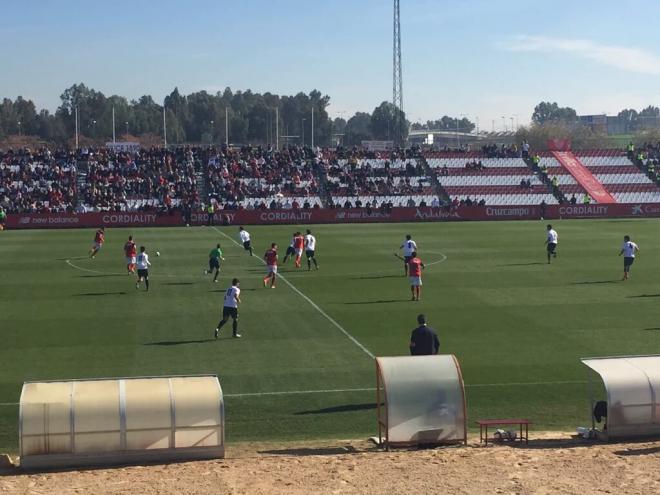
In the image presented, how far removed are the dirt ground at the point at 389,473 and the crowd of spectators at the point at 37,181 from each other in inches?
2293

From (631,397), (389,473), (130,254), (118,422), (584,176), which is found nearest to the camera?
(389,473)

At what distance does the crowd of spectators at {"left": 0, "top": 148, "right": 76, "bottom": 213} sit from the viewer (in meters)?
72.5

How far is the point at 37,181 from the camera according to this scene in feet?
257

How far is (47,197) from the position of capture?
2938 inches

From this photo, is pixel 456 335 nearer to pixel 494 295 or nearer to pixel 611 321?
pixel 611 321

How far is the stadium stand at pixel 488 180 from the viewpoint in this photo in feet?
267

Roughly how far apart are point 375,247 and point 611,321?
23605 millimetres

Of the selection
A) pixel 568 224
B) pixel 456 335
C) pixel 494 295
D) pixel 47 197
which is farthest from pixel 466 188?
pixel 456 335

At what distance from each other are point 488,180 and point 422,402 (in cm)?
7012

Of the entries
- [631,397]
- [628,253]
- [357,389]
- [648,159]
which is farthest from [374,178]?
[631,397]

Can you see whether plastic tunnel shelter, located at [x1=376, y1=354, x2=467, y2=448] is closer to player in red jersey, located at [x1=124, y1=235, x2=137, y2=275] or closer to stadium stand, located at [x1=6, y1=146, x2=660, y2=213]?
player in red jersey, located at [x1=124, y1=235, x2=137, y2=275]

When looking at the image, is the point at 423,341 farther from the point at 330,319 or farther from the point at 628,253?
the point at 628,253

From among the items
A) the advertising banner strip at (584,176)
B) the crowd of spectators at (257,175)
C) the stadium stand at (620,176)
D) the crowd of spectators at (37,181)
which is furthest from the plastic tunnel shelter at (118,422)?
the stadium stand at (620,176)

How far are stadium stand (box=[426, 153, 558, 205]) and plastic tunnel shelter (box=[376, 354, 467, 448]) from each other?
6098cm
